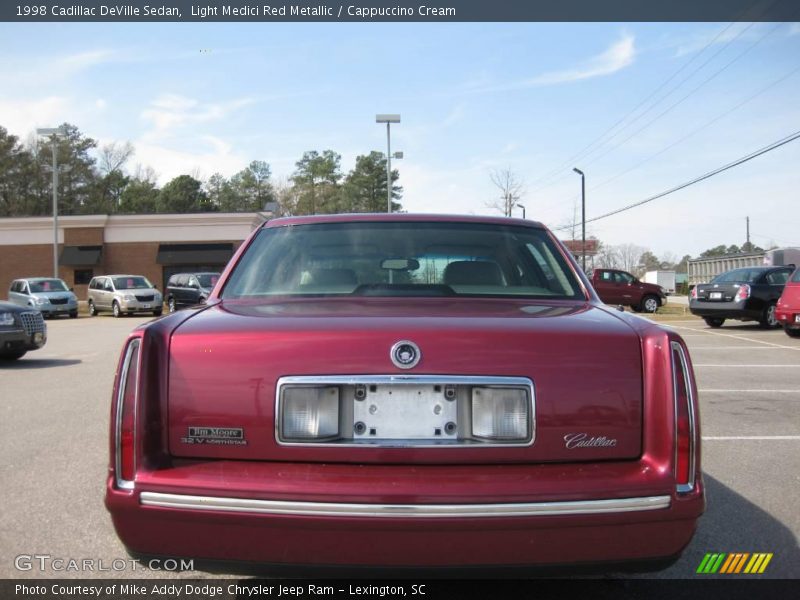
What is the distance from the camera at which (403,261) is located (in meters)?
3.60

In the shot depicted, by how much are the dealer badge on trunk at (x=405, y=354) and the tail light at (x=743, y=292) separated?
1646 cm

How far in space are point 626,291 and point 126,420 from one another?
82.4ft

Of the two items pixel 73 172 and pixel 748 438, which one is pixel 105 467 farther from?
pixel 73 172

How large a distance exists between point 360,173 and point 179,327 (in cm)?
7587

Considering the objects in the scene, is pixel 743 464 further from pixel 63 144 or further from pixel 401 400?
pixel 63 144

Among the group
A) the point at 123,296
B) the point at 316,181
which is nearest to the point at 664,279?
the point at 316,181

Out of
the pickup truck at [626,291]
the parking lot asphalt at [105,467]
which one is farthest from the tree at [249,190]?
the parking lot asphalt at [105,467]

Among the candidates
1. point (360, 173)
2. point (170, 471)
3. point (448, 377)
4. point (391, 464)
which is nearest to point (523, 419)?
point (448, 377)

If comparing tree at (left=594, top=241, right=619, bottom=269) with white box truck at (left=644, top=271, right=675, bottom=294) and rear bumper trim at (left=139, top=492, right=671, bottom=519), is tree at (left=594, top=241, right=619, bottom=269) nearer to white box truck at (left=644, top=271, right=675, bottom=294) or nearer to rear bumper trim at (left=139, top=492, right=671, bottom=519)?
white box truck at (left=644, top=271, right=675, bottom=294)

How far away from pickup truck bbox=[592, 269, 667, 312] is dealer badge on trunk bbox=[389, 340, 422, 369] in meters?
24.2

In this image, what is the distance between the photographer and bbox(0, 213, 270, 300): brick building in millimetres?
42219

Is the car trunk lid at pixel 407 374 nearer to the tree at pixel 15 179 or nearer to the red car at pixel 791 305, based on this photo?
the red car at pixel 791 305

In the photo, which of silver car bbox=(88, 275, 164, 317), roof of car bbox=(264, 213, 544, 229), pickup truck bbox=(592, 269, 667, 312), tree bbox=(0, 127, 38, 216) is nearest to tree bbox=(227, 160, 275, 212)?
tree bbox=(0, 127, 38, 216)

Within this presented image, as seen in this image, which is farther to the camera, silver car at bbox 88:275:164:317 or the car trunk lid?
silver car at bbox 88:275:164:317
